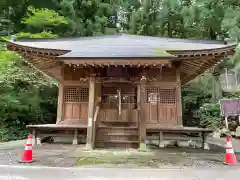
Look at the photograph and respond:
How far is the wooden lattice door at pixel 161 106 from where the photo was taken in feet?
27.7

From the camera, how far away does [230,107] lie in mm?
11453

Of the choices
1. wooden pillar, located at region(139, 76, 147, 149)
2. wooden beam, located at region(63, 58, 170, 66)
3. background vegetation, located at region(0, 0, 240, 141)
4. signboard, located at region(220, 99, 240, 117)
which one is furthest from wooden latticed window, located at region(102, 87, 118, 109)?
signboard, located at region(220, 99, 240, 117)

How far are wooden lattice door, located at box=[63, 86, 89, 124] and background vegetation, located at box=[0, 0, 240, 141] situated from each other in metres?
4.97

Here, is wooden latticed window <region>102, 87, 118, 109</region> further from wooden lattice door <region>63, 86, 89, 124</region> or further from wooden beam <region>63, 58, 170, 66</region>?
wooden beam <region>63, 58, 170, 66</region>

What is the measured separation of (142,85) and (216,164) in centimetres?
295

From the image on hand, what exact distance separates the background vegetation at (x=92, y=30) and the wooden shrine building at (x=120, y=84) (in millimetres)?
3533

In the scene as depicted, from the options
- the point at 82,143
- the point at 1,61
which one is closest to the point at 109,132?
the point at 82,143

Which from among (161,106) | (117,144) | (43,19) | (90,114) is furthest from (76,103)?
(43,19)

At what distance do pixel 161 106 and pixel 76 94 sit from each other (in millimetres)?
3221

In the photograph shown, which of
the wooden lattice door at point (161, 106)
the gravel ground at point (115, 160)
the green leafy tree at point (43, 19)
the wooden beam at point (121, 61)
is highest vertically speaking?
the green leafy tree at point (43, 19)

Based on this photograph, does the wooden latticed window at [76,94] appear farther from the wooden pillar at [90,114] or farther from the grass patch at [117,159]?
the grass patch at [117,159]

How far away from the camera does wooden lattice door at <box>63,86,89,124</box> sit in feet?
28.8

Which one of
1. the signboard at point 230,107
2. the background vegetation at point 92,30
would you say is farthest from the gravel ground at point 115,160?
the background vegetation at point 92,30

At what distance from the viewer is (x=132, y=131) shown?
7703 mm
